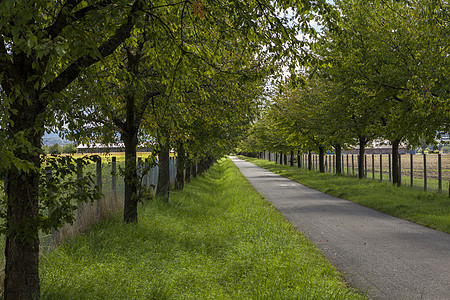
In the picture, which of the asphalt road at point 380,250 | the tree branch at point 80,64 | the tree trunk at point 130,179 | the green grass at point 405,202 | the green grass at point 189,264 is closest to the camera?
the tree branch at point 80,64

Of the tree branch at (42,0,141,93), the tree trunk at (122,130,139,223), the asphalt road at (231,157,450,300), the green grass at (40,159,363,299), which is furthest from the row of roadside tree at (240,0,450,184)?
the tree trunk at (122,130,139,223)

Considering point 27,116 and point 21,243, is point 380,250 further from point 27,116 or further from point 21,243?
point 27,116

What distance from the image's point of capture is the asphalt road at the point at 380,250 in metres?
5.35

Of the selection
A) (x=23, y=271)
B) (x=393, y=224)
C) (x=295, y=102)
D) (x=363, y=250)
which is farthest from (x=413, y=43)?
(x=295, y=102)

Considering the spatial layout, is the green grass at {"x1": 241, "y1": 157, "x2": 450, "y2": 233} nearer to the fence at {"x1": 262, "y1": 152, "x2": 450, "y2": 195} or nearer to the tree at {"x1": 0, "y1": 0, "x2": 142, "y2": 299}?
the fence at {"x1": 262, "y1": 152, "x2": 450, "y2": 195}

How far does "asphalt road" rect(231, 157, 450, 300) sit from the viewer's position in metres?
5.35

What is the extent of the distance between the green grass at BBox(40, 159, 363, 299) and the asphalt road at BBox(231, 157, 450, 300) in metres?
0.44

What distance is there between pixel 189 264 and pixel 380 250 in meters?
3.56

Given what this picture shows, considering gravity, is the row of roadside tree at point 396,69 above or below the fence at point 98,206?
above

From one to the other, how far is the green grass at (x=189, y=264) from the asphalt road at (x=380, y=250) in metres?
0.44

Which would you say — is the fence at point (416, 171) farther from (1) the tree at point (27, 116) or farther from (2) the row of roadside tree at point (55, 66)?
(1) the tree at point (27, 116)

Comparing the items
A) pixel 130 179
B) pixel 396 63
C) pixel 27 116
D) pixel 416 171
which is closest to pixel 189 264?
pixel 130 179

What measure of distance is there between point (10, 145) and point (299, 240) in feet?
20.5

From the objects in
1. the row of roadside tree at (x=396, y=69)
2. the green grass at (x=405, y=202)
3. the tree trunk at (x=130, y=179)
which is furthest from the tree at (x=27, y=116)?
the green grass at (x=405, y=202)
